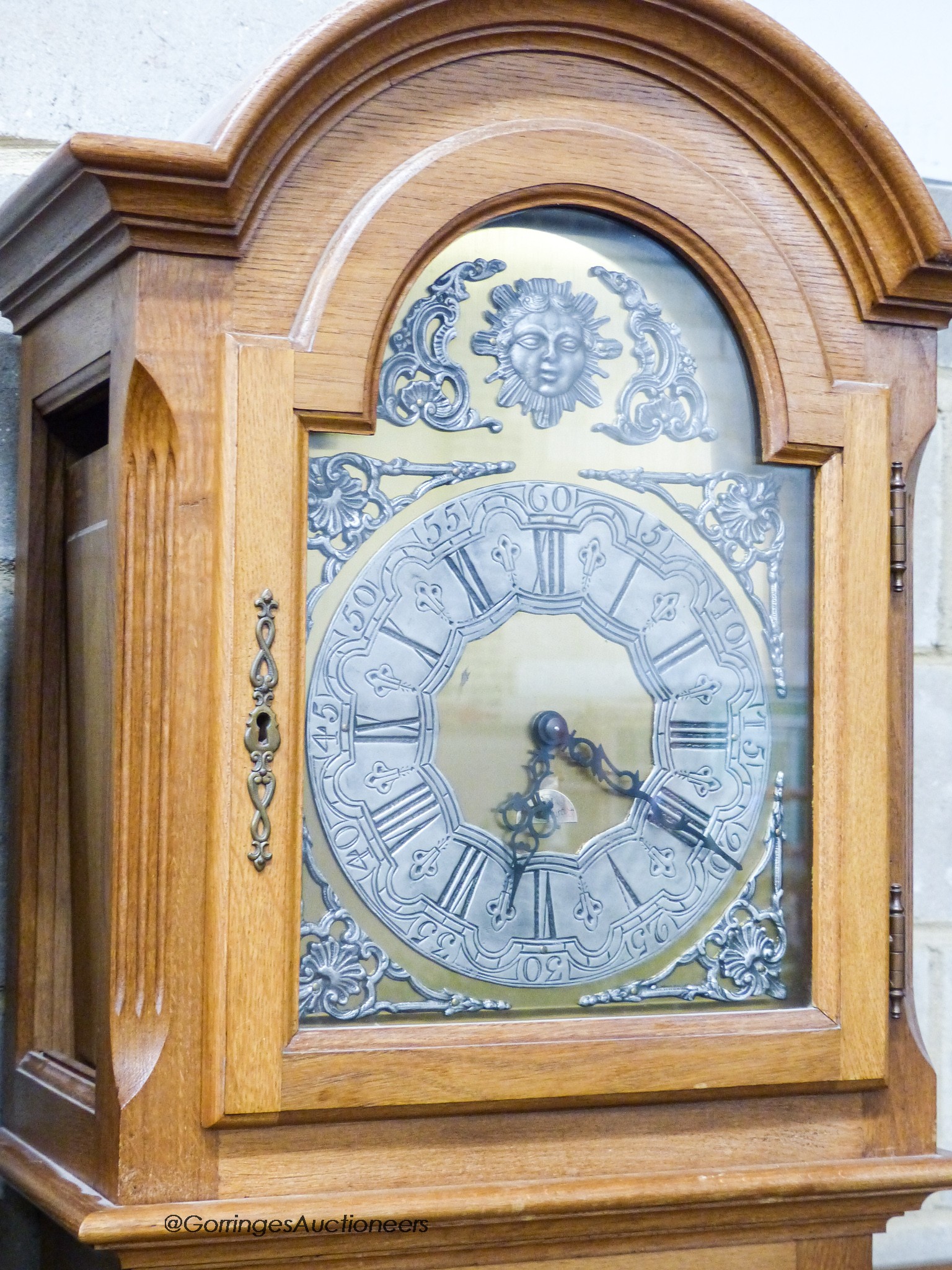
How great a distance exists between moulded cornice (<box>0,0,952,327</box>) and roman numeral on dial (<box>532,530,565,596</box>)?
25cm

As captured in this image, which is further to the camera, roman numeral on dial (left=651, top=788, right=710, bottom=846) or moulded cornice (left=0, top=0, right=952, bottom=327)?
roman numeral on dial (left=651, top=788, right=710, bottom=846)

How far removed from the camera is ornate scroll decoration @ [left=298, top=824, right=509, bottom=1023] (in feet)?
3.07

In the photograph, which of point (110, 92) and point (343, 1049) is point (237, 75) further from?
point (343, 1049)

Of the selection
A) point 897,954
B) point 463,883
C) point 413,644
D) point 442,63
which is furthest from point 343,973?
point 442,63

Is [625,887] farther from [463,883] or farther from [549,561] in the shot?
[549,561]

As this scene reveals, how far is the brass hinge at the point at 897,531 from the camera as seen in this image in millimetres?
1046

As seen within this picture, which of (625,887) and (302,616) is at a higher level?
(302,616)

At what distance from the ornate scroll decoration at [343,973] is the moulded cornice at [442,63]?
0.36 m

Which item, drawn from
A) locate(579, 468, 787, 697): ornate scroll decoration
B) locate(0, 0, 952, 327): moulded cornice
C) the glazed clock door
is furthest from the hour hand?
locate(0, 0, 952, 327): moulded cornice

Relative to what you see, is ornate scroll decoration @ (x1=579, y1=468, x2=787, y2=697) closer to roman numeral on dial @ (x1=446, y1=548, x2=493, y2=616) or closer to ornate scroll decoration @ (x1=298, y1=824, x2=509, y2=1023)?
roman numeral on dial @ (x1=446, y1=548, x2=493, y2=616)

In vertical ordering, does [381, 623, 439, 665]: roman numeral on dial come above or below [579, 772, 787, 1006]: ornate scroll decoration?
above

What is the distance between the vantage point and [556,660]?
1003 millimetres

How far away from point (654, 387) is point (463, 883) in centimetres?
33

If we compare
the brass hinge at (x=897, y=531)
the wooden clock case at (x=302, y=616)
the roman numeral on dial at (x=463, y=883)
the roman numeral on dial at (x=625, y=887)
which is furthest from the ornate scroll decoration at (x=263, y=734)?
the brass hinge at (x=897, y=531)
